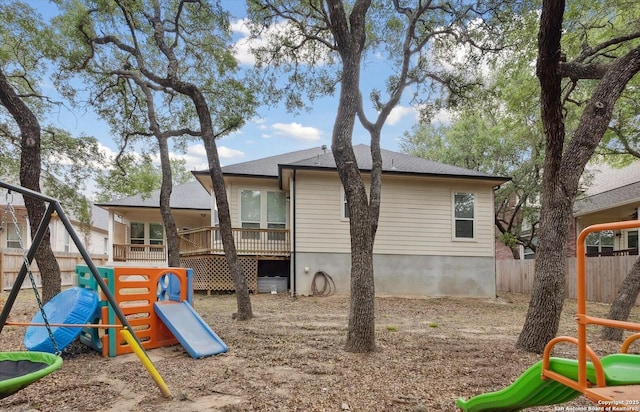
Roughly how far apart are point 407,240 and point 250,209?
5482mm

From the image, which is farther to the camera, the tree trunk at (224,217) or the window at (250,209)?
the window at (250,209)

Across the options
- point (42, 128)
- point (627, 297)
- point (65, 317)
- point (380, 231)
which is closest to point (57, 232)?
point (42, 128)

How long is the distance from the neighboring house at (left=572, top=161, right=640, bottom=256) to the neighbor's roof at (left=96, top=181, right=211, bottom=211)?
16552 millimetres

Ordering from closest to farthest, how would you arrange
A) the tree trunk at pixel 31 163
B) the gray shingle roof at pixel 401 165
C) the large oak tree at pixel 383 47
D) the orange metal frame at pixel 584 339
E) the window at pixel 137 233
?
the orange metal frame at pixel 584 339 → the tree trunk at pixel 31 163 → the large oak tree at pixel 383 47 → the gray shingle roof at pixel 401 165 → the window at pixel 137 233

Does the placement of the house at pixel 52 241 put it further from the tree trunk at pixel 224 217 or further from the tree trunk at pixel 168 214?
the tree trunk at pixel 224 217

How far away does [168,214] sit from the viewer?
10.0 metres

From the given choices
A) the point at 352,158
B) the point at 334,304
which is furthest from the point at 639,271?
the point at 334,304

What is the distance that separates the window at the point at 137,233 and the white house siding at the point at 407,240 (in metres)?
10.5

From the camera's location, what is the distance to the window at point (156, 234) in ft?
59.4

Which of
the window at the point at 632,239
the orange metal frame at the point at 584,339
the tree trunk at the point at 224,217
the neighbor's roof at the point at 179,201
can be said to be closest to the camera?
the orange metal frame at the point at 584,339

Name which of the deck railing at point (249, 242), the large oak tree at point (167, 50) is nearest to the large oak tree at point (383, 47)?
the large oak tree at point (167, 50)

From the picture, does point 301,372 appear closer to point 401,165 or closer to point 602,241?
point 401,165

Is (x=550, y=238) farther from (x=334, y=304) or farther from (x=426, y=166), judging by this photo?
(x=426, y=166)

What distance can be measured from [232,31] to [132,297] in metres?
7.88
